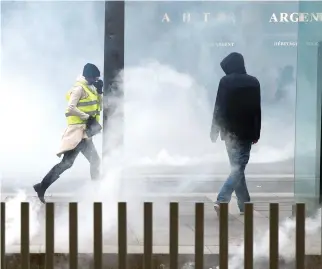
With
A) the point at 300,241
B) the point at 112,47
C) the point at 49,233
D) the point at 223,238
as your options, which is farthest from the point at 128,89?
the point at 300,241

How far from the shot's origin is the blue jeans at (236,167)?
16.4 feet

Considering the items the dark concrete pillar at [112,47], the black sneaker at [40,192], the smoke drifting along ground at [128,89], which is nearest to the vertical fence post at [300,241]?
the smoke drifting along ground at [128,89]

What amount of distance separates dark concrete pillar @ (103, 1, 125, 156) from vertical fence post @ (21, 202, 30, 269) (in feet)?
5.12

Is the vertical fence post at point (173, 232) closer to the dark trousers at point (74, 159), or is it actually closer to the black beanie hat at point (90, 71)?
the dark trousers at point (74, 159)

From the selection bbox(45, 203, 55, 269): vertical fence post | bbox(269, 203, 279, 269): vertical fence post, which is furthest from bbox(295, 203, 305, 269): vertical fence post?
bbox(45, 203, 55, 269): vertical fence post

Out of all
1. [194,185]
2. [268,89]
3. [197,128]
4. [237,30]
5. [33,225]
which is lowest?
[33,225]

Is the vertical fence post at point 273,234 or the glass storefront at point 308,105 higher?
the glass storefront at point 308,105

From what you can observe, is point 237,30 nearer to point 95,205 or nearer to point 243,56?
point 243,56

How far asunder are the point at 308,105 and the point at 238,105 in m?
0.55

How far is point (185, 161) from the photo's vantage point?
16.4 feet

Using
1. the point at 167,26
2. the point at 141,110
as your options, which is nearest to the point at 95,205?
the point at 141,110

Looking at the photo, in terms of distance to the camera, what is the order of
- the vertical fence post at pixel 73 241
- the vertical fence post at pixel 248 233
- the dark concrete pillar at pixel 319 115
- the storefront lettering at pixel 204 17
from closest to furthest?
the vertical fence post at pixel 248 233
the vertical fence post at pixel 73 241
the storefront lettering at pixel 204 17
the dark concrete pillar at pixel 319 115

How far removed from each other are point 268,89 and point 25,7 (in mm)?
1946

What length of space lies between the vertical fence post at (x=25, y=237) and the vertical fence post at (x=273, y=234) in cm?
131
